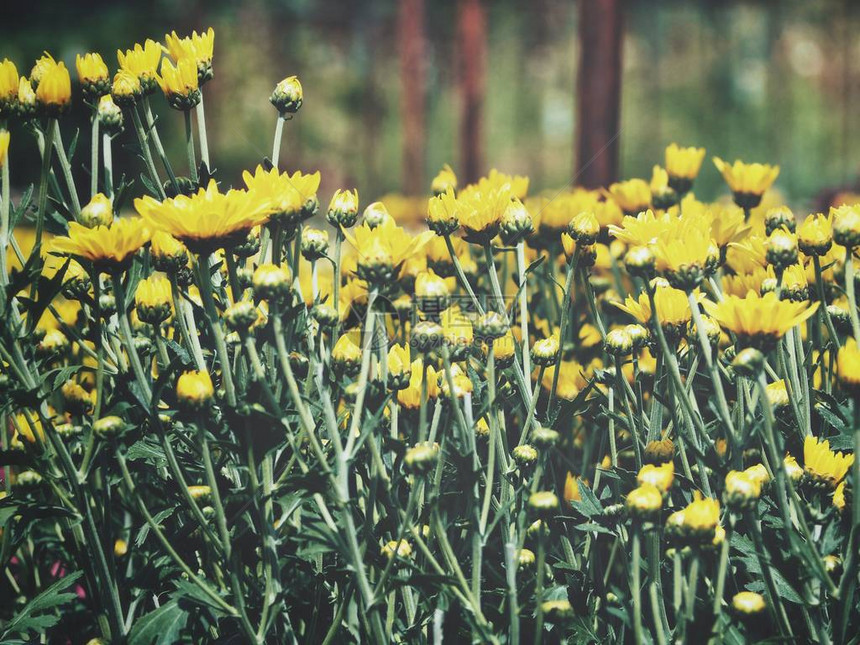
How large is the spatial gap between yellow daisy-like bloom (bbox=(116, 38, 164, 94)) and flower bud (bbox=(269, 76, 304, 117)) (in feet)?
0.53

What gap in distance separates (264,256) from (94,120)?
329 mm

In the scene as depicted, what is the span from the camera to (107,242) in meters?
0.86

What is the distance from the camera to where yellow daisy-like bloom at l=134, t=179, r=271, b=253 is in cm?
83

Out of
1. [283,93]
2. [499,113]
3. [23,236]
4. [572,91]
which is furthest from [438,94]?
[283,93]

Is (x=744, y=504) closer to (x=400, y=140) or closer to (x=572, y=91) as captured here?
(x=400, y=140)

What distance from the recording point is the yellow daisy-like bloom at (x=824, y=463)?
2.99 ft

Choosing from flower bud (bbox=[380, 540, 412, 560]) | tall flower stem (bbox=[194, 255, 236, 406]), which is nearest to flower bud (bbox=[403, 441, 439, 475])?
flower bud (bbox=[380, 540, 412, 560])

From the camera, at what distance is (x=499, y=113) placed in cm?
1079

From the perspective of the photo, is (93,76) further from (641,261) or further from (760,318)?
(760,318)

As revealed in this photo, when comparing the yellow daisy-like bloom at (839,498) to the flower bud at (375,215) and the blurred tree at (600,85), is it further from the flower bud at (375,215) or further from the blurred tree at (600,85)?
the blurred tree at (600,85)

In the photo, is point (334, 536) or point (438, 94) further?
point (438, 94)

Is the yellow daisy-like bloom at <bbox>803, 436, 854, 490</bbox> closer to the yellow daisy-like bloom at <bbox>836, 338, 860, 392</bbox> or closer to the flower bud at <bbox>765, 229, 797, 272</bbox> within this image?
the yellow daisy-like bloom at <bbox>836, 338, 860, 392</bbox>

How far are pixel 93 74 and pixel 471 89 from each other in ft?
12.2

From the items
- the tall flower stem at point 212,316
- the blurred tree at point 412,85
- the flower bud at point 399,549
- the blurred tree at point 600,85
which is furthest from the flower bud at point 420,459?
the blurred tree at point 412,85
